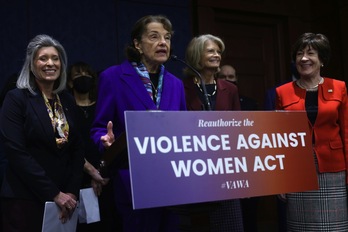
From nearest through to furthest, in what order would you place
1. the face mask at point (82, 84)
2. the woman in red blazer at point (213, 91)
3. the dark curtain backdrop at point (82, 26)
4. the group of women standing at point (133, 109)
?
1. the group of women standing at point (133, 109)
2. the woman in red blazer at point (213, 91)
3. the face mask at point (82, 84)
4. the dark curtain backdrop at point (82, 26)

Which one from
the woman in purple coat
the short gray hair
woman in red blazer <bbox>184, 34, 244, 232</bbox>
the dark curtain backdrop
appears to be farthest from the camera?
the dark curtain backdrop

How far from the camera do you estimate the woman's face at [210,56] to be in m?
2.65

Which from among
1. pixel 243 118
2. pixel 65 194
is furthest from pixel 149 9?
pixel 243 118

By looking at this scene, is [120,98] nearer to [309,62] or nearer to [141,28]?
[141,28]

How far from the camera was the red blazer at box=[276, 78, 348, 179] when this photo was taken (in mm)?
2500

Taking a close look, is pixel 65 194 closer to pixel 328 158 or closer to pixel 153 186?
pixel 153 186

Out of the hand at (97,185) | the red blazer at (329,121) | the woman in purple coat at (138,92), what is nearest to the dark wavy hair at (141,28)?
the woman in purple coat at (138,92)

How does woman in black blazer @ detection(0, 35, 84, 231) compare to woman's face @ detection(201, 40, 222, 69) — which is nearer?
woman in black blazer @ detection(0, 35, 84, 231)

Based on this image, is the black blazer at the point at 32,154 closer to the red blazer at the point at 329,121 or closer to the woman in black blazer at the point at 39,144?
the woman in black blazer at the point at 39,144

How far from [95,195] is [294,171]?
1212mm

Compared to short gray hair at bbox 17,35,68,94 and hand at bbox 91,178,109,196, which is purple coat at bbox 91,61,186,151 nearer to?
short gray hair at bbox 17,35,68,94

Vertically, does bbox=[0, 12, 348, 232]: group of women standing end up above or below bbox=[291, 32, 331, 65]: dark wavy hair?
below

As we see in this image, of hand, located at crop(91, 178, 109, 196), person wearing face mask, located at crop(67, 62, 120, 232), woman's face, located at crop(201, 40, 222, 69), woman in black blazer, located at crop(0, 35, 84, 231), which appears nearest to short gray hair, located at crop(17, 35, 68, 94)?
woman in black blazer, located at crop(0, 35, 84, 231)

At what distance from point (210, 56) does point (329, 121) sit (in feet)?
2.47
